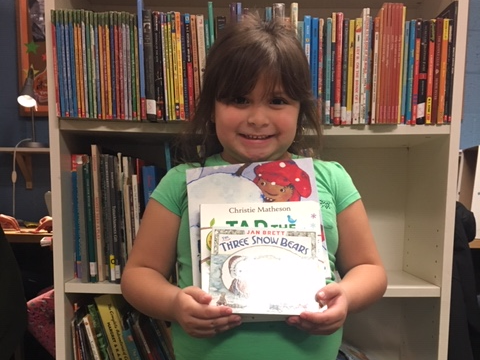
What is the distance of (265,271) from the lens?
0.63 m

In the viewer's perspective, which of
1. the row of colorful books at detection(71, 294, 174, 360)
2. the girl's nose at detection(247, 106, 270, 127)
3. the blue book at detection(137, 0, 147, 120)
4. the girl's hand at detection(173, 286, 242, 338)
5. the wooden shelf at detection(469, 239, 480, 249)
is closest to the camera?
the girl's hand at detection(173, 286, 242, 338)

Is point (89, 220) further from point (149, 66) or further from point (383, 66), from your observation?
point (383, 66)

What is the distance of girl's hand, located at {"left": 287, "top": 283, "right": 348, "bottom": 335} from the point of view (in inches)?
23.3

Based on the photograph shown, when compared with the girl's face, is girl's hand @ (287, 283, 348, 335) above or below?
below

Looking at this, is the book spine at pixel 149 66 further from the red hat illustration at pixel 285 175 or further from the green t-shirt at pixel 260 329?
the red hat illustration at pixel 285 175

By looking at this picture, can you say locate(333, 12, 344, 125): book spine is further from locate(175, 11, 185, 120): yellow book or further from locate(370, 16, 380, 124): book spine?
locate(175, 11, 185, 120): yellow book

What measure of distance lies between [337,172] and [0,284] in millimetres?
923

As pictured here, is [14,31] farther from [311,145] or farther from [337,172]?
[337,172]

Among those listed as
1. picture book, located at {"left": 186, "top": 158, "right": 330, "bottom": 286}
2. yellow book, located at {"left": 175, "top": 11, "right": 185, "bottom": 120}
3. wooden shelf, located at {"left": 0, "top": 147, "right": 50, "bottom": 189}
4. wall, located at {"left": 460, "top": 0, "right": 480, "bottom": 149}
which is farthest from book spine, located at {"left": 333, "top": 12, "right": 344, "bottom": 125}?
wooden shelf, located at {"left": 0, "top": 147, "right": 50, "bottom": 189}

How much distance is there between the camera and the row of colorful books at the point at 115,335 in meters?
1.02

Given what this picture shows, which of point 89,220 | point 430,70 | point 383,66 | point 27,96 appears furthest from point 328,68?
point 27,96

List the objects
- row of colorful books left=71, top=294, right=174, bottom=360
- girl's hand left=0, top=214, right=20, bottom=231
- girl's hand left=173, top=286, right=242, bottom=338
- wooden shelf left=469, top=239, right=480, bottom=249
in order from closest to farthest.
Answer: girl's hand left=173, top=286, right=242, bottom=338
row of colorful books left=71, top=294, right=174, bottom=360
wooden shelf left=469, top=239, right=480, bottom=249
girl's hand left=0, top=214, right=20, bottom=231

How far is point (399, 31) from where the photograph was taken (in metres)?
0.92

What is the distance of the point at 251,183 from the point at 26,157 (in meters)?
1.31
